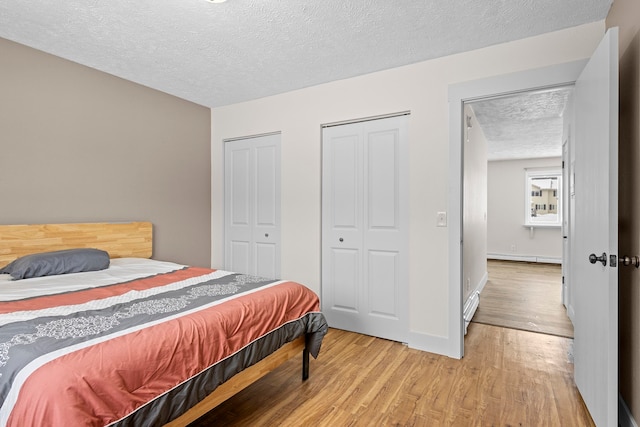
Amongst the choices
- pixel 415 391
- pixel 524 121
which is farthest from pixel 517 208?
pixel 415 391

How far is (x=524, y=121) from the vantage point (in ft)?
15.1

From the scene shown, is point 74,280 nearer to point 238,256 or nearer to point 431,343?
point 238,256

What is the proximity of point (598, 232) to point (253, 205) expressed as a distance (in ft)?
10.4

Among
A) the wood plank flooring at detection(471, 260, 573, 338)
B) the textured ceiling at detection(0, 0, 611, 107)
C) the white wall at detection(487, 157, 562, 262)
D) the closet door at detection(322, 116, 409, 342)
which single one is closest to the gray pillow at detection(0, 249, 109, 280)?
the textured ceiling at detection(0, 0, 611, 107)

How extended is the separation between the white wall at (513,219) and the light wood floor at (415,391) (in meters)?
5.30

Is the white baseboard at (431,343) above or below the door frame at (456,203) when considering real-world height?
below

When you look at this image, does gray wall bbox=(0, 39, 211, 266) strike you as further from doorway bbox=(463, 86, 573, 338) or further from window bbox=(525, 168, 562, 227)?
window bbox=(525, 168, 562, 227)

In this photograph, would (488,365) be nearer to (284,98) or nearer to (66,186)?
(284,98)

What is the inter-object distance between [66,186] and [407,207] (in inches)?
117

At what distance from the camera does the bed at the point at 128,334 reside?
1.10m

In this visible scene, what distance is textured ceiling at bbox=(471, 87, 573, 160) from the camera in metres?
3.71

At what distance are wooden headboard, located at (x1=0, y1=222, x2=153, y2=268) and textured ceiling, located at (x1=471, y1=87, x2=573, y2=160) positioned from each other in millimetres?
3345

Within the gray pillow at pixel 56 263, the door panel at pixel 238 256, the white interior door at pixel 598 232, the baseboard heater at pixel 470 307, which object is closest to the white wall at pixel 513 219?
the baseboard heater at pixel 470 307

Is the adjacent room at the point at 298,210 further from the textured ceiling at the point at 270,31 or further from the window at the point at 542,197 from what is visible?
the window at the point at 542,197
